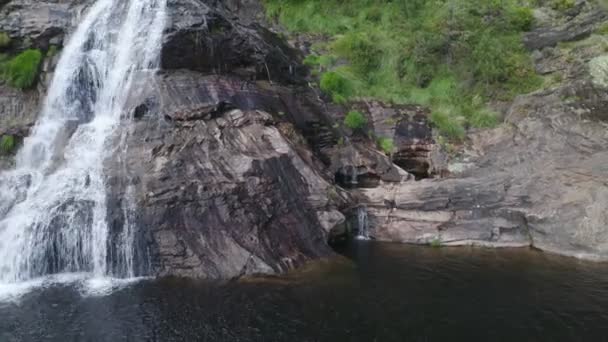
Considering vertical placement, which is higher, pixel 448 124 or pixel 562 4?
pixel 562 4

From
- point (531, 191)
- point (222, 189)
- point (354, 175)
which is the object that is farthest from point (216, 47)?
point (531, 191)

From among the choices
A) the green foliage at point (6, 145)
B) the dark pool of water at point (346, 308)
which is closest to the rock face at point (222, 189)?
the dark pool of water at point (346, 308)

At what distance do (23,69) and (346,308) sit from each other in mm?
20252

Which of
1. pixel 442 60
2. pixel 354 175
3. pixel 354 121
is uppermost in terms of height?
pixel 442 60

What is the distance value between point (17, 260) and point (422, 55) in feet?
80.3

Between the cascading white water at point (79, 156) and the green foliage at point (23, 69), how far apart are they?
1.18m

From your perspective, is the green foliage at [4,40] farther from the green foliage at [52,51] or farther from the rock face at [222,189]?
Answer: the rock face at [222,189]

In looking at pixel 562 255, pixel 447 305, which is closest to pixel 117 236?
pixel 447 305

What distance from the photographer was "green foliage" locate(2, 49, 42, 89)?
23422 mm

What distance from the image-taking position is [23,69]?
23.5 m

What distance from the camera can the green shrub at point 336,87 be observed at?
2715 centimetres

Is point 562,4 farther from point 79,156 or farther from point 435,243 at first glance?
point 79,156

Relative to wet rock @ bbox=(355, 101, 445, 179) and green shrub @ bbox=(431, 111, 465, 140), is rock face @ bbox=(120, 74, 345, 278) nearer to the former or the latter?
wet rock @ bbox=(355, 101, 445, 179)

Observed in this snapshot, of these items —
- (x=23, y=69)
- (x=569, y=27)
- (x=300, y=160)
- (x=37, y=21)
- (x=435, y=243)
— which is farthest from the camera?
(x=569, y=27)
